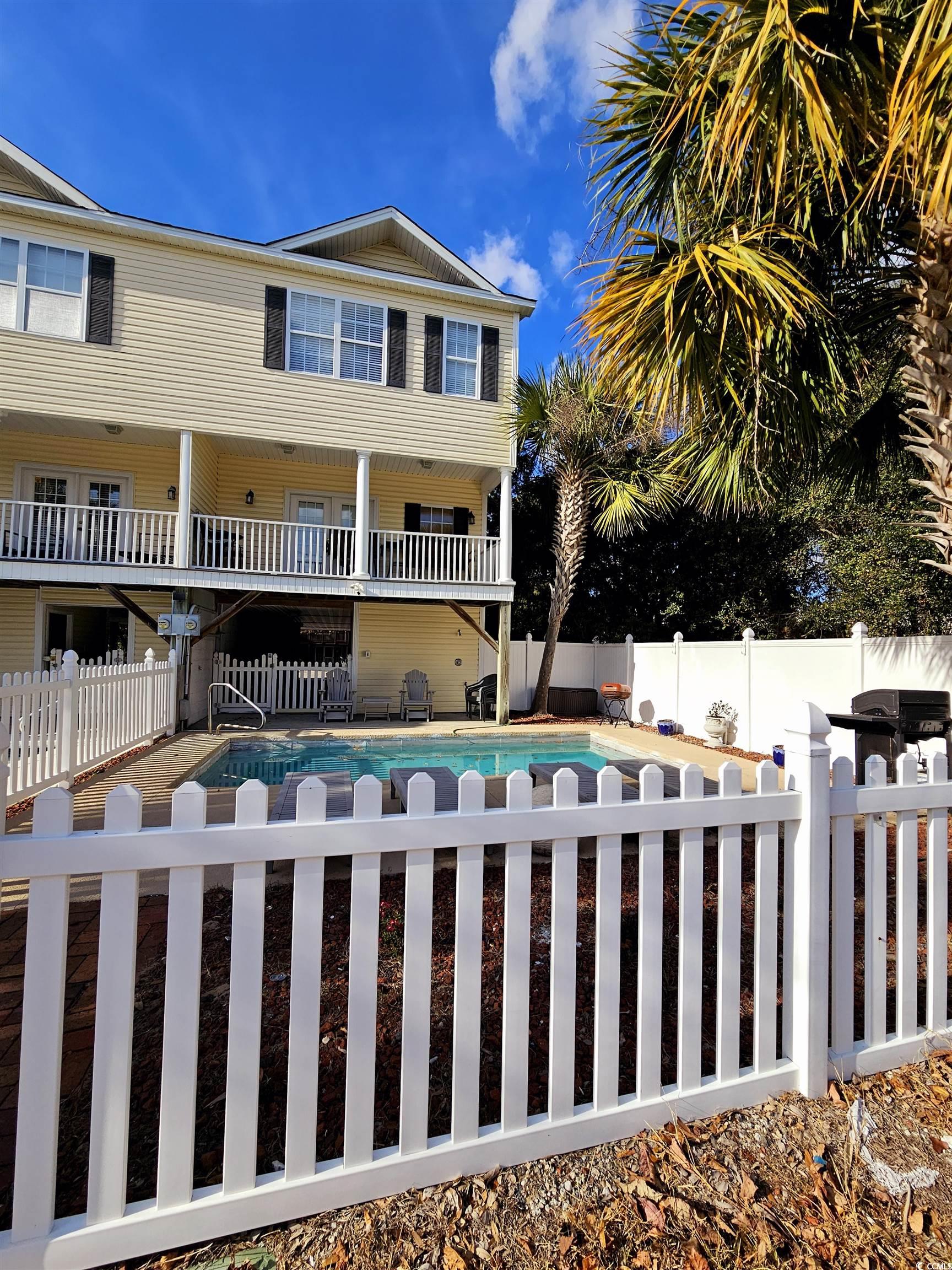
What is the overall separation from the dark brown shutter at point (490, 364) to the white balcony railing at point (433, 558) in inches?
117

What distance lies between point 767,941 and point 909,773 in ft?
2.69

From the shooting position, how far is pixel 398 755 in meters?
9.50

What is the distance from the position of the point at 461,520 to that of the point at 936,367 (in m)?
10.7

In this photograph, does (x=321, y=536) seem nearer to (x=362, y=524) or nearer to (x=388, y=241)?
(x=362, y=524)

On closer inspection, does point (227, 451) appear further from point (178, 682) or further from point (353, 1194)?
point (353, 1194)

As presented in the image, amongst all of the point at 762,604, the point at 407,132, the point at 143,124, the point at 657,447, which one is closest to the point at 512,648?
the point at 657,447

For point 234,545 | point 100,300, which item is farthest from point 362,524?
point 100,300

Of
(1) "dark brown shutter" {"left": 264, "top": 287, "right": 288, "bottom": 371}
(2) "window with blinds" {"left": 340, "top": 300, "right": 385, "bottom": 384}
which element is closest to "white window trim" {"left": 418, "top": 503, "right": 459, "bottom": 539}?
(2) "window with blinds" {"left": 340, "top": 300, "right": 385, "bottom": 384}

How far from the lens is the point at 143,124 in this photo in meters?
8.15

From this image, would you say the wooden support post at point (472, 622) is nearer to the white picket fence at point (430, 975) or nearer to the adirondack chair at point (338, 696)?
the adirondack chair at point (338, 696)

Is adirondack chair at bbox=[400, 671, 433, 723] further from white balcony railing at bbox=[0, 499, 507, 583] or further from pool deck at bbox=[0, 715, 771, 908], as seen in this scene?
white balcony railing at bbox=[0, 499, 507, 583]

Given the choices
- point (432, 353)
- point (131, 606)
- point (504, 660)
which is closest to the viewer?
point (131, 606)

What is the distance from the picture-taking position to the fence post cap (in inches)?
73.9

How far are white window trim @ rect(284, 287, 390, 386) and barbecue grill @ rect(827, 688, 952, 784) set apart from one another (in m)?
9.88
